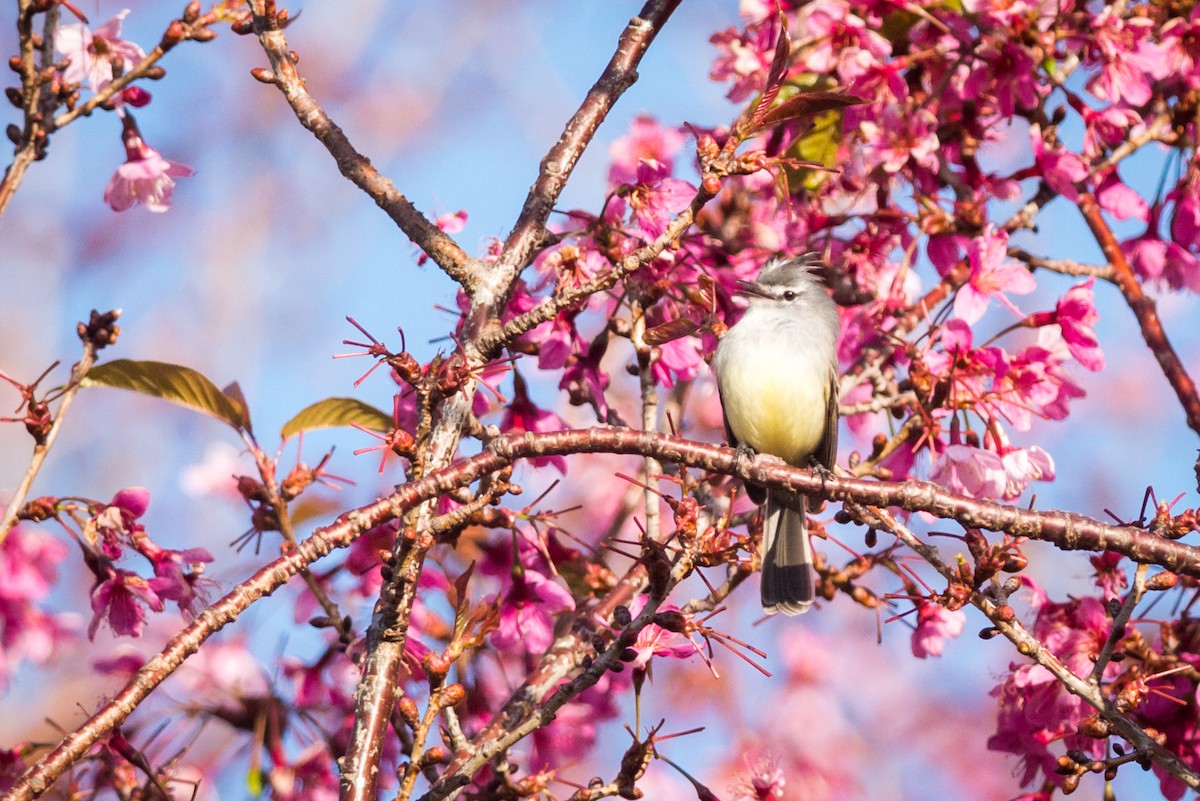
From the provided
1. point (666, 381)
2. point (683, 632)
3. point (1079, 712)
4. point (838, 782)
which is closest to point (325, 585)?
point (666, 381)

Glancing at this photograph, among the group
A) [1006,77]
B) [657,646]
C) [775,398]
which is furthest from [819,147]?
[657,646]

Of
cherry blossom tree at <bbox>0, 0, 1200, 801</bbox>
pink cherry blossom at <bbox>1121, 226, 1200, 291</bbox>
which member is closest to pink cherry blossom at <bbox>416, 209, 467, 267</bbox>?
cherry blossom tree at <bbox>0, 0, 1200, 801</bbox>

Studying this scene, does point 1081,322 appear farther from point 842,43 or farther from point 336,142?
point 336,142

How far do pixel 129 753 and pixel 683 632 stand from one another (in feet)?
4.78

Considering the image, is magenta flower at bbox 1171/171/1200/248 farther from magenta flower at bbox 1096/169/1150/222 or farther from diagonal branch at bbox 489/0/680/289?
diagonal branch at bbox 489/0/680/289

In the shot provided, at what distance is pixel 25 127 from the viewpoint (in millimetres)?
2752

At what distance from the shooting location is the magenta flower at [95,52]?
3004 millimetres

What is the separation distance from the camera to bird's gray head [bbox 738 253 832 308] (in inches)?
156

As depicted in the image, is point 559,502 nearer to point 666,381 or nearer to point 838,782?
point 838,782

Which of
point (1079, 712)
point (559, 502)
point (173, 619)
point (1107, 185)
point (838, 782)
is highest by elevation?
point (559, 502)

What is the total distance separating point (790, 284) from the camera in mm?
4129

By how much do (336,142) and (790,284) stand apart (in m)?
1.81

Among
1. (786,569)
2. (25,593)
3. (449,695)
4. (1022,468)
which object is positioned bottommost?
(449,695)

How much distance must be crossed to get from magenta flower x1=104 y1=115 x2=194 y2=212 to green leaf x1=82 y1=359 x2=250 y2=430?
52cm
